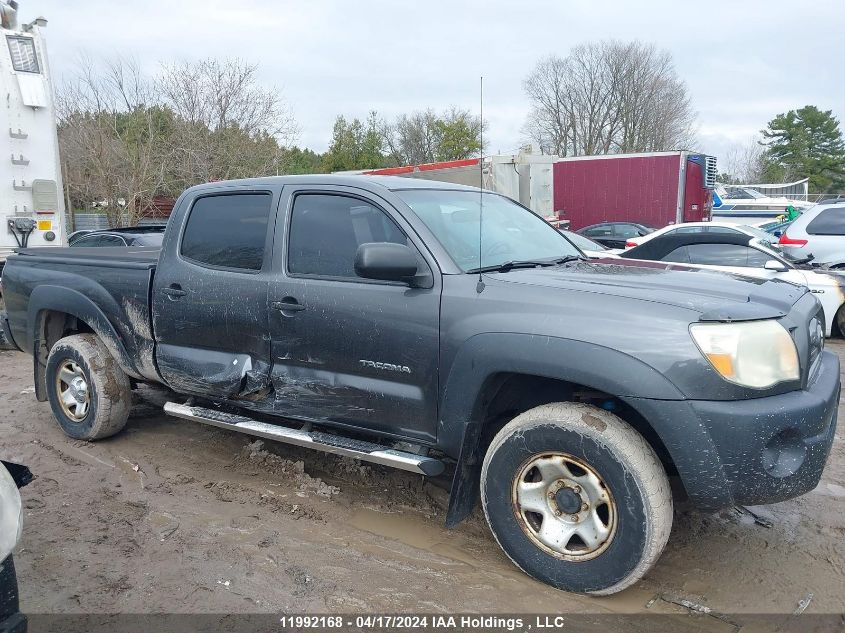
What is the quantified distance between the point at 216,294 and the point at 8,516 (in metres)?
2.06

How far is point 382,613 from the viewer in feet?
9.91

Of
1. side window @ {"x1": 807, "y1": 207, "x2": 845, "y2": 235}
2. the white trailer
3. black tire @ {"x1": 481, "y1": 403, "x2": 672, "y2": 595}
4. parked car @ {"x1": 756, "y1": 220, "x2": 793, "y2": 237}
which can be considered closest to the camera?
black tire @ {"x1": 481, "y1": 403, "x2": 672, "y2": 595}

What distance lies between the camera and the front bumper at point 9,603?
2.22 meters

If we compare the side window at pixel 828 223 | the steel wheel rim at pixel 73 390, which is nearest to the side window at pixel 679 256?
the side window at pixel 828 223

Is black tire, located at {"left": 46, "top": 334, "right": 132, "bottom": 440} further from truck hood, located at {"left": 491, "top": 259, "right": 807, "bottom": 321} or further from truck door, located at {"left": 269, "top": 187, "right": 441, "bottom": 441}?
truck hood, located at {"left": 491, "top": 259, "right": 807, "bottom": 321}

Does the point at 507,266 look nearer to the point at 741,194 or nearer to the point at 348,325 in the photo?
the point at 348,325

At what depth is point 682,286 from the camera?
3213 mm

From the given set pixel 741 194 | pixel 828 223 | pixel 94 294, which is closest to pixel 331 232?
pixel 94 294

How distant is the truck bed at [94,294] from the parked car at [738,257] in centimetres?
572

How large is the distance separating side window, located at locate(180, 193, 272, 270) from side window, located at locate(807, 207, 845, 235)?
9184mm

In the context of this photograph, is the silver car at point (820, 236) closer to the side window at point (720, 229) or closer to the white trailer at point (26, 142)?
the side window at point (720, 229)

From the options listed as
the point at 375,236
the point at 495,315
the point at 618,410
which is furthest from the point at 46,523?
the point at 618,410

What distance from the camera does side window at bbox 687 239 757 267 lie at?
823cm

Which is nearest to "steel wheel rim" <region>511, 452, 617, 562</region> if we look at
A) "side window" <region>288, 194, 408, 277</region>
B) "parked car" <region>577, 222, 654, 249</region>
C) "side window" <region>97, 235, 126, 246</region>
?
"side window" <region>288, 194, 408, 277</region>
